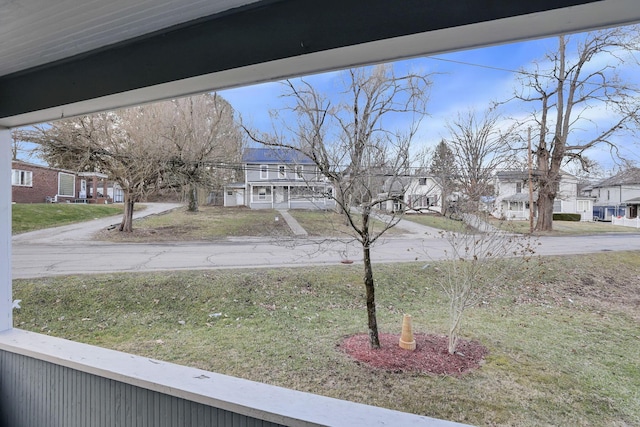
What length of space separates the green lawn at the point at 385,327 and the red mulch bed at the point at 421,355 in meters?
0.09

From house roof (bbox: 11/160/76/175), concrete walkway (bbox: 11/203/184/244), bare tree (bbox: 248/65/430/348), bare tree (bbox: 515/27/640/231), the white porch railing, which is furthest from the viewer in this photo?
concrete walkway (bbox: 11/203/184/244)

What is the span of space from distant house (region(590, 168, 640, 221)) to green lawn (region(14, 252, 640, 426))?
122cm

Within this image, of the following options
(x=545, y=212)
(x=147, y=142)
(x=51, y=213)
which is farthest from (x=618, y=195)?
(x=51, y=213)

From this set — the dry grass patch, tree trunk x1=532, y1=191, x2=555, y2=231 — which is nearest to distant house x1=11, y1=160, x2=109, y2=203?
the dry grass patch

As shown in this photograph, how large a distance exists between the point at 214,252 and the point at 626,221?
6.03 metres

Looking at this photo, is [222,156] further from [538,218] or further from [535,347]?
[535,347]

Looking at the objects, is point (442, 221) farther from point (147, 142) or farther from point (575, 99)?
point (147, 142)

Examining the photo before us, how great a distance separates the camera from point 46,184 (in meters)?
5.98

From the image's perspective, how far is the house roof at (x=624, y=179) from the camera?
2482mm

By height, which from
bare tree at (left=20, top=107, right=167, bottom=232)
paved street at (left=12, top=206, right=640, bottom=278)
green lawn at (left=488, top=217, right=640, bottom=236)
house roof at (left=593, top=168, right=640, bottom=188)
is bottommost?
paved street at (left=12, top=206, right=640, bottom=278)

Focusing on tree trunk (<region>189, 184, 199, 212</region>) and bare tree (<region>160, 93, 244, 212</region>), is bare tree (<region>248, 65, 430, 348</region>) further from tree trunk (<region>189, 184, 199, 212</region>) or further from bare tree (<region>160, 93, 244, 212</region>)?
tree trunk (<region>189, 184, 199, 212</region>)

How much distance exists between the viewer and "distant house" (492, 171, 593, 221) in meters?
3.03

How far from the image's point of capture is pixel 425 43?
2.46 ft

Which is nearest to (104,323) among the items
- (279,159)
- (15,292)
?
(15,292)
